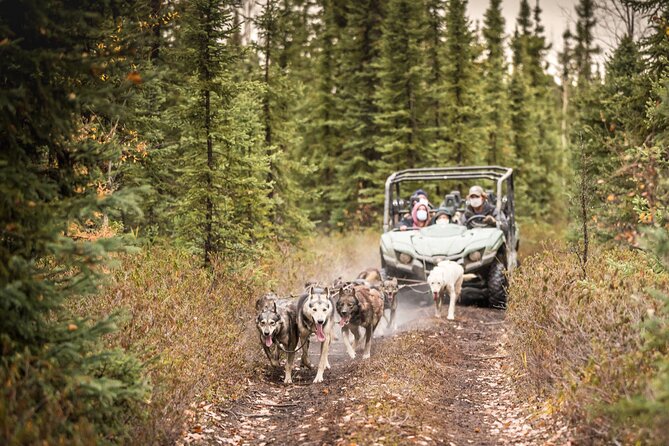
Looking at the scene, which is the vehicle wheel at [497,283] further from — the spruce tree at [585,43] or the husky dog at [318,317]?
the spruce tree at [585,43]

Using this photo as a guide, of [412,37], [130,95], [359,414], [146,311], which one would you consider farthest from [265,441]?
[412,37]

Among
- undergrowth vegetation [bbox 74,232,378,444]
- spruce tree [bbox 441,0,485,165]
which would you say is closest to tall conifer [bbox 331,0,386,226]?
spruce tree [bbox 441,0,485,165]

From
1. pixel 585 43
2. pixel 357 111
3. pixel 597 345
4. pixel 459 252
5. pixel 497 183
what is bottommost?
pixel 597 345

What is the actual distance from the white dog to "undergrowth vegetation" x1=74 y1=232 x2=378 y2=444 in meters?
2.96

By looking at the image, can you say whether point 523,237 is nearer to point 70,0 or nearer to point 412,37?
point 412,37

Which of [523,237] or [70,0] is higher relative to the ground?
[70,0]

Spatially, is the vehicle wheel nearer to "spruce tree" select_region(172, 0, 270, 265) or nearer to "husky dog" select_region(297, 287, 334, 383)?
"spruce tree" select_region(172, 0, 270, 265)

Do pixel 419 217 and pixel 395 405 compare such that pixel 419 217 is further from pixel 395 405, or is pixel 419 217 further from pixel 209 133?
pixel 395 405

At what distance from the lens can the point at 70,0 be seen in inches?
197

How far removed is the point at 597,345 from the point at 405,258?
7508 mm

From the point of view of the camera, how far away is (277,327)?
8344 millimetres

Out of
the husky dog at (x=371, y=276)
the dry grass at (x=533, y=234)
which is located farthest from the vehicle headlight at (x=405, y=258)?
the dry grass at (x=533, y=234)

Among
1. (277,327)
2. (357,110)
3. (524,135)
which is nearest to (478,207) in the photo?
(277,327)

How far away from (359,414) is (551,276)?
367cm
